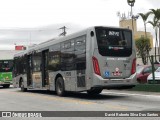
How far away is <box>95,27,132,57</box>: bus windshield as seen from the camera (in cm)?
1777

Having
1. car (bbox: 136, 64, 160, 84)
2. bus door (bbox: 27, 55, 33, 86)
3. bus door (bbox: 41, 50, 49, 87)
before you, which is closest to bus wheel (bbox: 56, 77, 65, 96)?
bus door (bbox: 41, 50, 49, 87)

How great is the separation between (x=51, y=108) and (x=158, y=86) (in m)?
8.19

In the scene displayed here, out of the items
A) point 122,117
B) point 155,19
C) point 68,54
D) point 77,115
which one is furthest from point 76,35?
point 155,19

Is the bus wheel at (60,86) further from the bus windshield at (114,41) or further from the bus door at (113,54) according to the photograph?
the bus windshield at (114,41)

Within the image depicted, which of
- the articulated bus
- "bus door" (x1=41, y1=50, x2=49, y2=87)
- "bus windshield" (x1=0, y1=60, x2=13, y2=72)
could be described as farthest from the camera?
"bus windshield" (x1=0, y1=60, x2=13, y2=72)

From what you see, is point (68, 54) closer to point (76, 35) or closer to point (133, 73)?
point (76, 35)

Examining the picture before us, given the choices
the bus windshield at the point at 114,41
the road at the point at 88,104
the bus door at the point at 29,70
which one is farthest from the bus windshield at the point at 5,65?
the bus windshield at the point at 114,41

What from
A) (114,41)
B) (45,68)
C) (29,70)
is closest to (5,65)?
(29,70)

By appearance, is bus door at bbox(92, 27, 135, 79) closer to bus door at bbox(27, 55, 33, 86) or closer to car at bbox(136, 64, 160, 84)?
car at bbox(136, 64, 160, 84)

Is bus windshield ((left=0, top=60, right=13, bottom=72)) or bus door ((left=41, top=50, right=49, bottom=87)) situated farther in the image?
bus windshield ((left=0, top=60, right=13, bottom=72))

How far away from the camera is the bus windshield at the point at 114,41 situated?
1777cm

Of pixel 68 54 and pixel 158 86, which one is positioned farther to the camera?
pixel 158 86

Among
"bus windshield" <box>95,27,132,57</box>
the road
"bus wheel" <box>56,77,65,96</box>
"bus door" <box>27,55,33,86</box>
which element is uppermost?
"bus windshield" <box>95,27,132,57</box>

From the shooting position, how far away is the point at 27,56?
2609 centimetres
